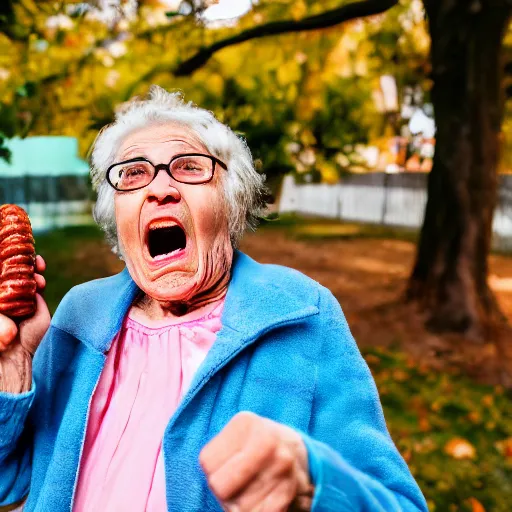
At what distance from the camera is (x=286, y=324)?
1.24 m

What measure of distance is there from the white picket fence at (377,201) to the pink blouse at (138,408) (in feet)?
14.6

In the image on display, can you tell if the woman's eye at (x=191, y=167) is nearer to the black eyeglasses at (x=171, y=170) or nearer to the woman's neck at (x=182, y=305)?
the black eyeglasses at (x=171, y=170)

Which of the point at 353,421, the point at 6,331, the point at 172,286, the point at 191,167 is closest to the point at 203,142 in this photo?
the point at 191,167

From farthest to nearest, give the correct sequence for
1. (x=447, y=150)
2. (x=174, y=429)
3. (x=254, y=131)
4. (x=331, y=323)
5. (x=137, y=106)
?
(x=447, y=150) < (x=254, y=131) < (x=137, y=106) < (x=331, y=323) < (x=174, y=429)

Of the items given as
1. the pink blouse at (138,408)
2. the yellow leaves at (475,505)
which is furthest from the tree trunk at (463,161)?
the pink blouse at (138,408)

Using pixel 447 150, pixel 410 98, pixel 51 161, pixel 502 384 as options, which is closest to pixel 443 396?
pixel 502 384

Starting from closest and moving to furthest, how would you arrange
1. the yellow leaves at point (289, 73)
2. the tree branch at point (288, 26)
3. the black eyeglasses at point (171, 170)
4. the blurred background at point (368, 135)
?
the black eyeglasses at point (171, 170)
the blurred background at point (368, 135)
the tree branch at point (288, 26)
the yellow leaves at point (289, 73)

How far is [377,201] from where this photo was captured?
26.2 feet

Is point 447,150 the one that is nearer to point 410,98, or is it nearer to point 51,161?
point 410,98

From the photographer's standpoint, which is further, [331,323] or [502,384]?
[502,384]

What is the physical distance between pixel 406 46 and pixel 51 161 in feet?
12.0

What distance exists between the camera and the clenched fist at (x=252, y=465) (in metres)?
0.79

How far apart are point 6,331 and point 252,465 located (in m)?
0.66

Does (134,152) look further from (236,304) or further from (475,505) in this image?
(475,505)
